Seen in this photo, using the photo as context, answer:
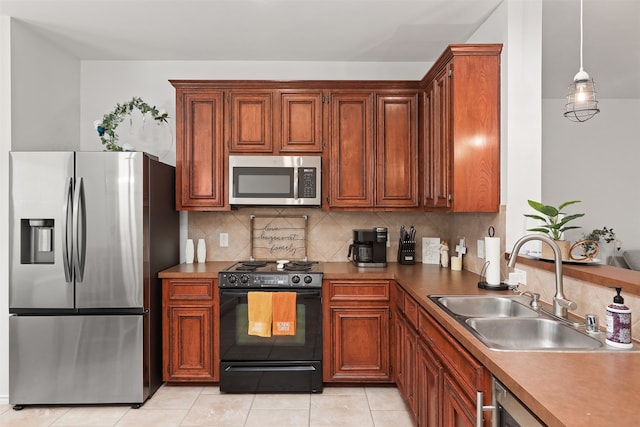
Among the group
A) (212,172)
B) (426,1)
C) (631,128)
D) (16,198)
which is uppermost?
(426,1)

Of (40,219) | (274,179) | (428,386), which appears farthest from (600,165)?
(40,219)

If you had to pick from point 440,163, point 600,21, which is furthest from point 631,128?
point 440,163

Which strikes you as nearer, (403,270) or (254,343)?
(254,343)

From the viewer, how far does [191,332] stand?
3.03m

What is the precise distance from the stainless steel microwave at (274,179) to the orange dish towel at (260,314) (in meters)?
0.77

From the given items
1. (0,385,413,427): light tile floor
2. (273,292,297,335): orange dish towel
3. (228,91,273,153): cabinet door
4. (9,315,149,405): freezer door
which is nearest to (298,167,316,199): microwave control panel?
(228,91,273,153): cabinet door

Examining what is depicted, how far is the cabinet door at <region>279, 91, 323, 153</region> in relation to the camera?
327 centimetres

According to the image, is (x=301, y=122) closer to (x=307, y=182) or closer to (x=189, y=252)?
(x=307, y=182)

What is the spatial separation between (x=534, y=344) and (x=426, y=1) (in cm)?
215

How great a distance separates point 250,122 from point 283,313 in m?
1.55

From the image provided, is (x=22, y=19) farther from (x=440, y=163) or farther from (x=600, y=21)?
(x=600, y=21)

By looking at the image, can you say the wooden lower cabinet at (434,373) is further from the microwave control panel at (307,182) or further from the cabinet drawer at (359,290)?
the microwave control panel at (307,182)

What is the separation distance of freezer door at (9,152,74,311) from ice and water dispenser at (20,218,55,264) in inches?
0.5

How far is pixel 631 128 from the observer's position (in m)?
4.58
